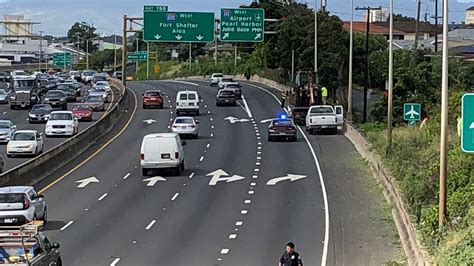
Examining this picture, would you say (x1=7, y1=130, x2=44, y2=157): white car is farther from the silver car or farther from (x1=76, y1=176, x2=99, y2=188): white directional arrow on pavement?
the silver car

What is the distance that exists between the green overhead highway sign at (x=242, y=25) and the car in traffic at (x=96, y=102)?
10717 millimetres

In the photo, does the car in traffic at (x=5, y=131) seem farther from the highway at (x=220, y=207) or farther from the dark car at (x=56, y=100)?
the dark car at (x=56, y=100)

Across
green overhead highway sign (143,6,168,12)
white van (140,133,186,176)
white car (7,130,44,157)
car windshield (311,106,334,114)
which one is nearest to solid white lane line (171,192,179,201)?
white van (140,133,186,176)

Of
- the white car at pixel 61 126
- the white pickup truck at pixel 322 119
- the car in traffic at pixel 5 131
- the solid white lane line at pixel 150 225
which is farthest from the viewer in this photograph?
the white pickup truck at pixel 322 119

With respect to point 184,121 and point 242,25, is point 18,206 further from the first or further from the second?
point 242,25

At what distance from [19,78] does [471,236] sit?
63354 mm

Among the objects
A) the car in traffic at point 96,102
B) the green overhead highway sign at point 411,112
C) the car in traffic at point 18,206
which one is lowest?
the car in traffic at point 18,206

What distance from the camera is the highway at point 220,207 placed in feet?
84.0

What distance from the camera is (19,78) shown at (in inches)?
3014

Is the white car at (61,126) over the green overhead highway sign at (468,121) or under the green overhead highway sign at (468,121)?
under

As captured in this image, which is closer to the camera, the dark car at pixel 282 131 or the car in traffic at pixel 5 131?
the car in traffic at pixel 5 131

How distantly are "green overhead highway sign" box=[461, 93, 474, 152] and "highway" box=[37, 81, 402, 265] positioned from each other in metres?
7.63

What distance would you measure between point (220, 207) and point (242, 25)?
38917 millimetres

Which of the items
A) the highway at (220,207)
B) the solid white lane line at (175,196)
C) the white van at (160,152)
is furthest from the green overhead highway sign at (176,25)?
the solid white lane line at (175,196)
